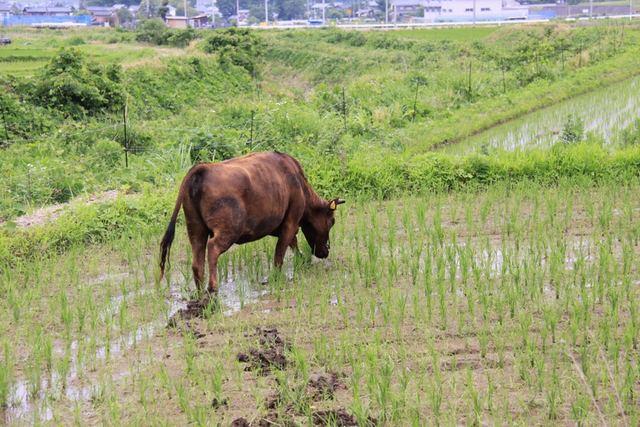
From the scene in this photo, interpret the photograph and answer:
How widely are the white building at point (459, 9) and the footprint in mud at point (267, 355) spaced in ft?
223

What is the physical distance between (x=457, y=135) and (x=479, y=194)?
3570 mm

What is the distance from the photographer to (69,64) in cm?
1328

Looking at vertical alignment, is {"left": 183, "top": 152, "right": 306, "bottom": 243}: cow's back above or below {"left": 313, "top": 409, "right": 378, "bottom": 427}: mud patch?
above

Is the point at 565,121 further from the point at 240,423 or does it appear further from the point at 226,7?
the point at 226,7

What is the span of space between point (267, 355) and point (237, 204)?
136cm

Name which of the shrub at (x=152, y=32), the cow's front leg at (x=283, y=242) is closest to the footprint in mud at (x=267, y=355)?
the cow's front leg at (x=283, y=242)

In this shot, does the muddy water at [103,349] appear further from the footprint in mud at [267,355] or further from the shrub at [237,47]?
the shrub at [237,47]

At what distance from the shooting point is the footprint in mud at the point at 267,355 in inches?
174

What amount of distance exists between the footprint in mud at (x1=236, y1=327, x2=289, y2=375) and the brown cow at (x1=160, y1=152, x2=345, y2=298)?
0.85 meters

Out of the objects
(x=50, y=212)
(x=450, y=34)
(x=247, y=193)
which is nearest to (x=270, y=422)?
(x=247, y=193)

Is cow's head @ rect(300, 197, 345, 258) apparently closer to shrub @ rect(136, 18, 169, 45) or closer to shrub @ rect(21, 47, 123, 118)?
shrub @ rect(21, 47, 123, 118)

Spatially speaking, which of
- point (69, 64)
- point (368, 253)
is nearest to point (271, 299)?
point (368, 253)

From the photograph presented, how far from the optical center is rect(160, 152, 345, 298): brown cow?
210 inches

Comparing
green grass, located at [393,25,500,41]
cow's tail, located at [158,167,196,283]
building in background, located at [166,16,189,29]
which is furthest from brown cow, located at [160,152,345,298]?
building in background, located at [166,16,189,29]
